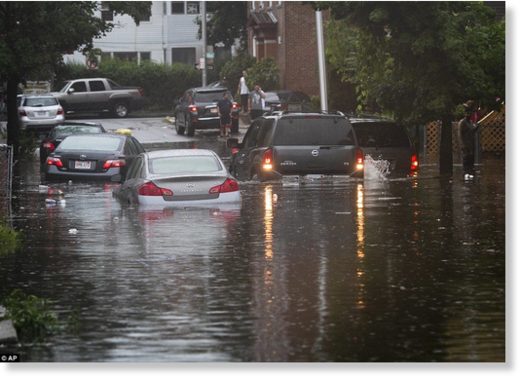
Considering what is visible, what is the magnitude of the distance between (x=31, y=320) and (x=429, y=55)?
2068 cm

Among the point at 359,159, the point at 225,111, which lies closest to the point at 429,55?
the point at 359,159

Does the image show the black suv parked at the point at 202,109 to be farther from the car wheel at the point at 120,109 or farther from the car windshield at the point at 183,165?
the car windshield at the point at 183,165

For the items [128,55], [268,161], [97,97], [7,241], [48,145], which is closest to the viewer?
[7,241]

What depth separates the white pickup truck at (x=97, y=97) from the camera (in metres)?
62.2

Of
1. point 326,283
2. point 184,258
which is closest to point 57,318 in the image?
point 326,283

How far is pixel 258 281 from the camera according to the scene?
15594 mm

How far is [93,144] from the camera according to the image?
31609 mm

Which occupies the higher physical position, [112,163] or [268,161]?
[268,161]

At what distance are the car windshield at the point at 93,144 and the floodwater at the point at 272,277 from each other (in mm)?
4326

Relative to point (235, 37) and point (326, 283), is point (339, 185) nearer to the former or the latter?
point (326, 283)

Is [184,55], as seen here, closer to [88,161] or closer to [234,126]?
[234,126]

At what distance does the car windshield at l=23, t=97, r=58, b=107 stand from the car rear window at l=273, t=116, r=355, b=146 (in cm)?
2992

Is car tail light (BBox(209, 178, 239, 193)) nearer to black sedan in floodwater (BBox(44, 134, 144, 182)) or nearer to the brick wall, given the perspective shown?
black sedan in floodwater (BBox(44, 134, 144, 182))

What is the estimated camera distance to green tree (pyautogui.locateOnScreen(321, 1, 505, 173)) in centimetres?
3078
